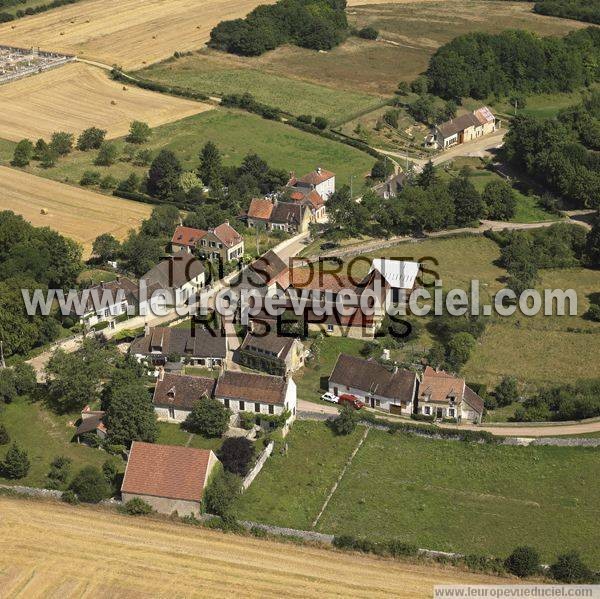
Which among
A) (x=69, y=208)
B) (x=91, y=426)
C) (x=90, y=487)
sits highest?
(x=69, y=208)

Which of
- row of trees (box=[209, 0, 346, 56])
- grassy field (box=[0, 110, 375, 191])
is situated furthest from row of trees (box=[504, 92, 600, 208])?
row of trees (box=[209, 0, 346, 56])

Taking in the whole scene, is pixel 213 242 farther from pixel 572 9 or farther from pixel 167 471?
pixel 572 9

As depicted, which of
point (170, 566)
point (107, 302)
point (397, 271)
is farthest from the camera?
point (397, 271)

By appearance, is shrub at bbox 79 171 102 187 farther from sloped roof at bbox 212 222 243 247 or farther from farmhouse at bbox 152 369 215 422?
farmhouse at bbox 152 369 215 422

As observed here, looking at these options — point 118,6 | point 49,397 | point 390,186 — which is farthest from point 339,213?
point 118,6

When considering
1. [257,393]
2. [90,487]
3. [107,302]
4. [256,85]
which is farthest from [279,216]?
[256,85]

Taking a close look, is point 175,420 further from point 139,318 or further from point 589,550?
point 589,550
